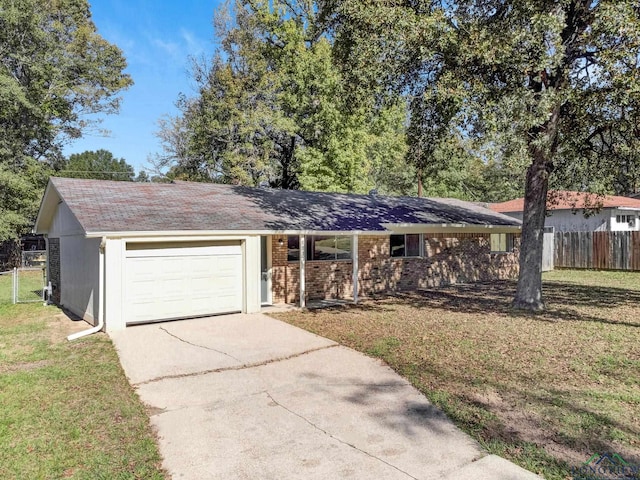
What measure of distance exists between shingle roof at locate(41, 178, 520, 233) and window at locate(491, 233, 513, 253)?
0.70m

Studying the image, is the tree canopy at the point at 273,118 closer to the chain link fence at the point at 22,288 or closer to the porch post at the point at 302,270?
the chain link fence at the point at 22,288

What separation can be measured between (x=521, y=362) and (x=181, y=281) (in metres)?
7.38

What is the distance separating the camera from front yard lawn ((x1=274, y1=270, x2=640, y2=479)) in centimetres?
430

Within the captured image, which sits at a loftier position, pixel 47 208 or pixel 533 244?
pixel 47 208

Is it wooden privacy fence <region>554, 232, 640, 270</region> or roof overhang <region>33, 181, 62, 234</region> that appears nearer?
roof overhang <region>33, 181, 62, 234</region>

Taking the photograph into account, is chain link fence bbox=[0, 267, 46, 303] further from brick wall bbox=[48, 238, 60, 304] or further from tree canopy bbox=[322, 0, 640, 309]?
tree canopy bbox=[322, 0, 640, 309]

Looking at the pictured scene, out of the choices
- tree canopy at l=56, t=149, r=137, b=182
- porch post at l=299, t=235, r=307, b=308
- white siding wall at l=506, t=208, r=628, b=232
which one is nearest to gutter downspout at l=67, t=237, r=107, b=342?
porch post at l=299, t=235, r=307, b=308

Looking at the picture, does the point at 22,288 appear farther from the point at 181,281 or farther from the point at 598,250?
the point at 598,250

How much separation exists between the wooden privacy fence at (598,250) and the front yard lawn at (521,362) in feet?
26.3

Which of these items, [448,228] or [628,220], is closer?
[448,228]

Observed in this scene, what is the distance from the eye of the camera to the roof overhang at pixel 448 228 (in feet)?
46.8

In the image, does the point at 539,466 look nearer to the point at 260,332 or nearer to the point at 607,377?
the point at 607,377

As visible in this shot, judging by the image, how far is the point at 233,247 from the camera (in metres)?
10.9

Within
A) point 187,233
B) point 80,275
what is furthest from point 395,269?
point 80,275
